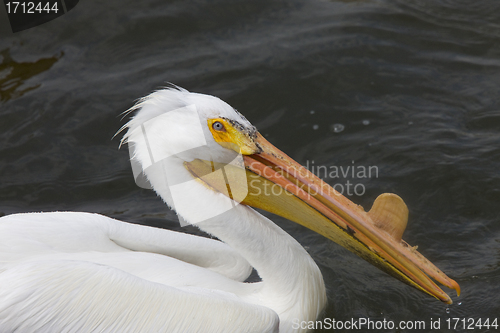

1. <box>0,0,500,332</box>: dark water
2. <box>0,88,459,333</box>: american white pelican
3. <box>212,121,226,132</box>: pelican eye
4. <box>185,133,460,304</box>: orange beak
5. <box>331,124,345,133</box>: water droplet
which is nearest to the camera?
<box>0,88,459,333</box>: american white pelican

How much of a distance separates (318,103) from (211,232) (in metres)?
2.40

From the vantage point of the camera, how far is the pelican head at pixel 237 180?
2.59m

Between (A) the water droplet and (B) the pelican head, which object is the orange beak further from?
(A) the water droplet

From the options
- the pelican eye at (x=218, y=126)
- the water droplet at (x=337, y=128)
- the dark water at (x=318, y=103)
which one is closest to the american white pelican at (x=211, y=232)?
Result: the pelican eye at (x=218, y=126)

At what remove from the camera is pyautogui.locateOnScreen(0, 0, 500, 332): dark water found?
12.2 ft

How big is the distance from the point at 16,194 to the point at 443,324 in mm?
3353

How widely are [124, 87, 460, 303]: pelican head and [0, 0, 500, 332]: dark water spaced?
753mm

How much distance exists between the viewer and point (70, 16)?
223 inches

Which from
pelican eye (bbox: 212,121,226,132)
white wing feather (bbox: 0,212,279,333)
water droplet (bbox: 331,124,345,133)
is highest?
pelican eye (bbox: 212,121,226,132)

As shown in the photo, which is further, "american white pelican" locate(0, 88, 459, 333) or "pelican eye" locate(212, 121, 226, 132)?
"pelican eye" locate(212, 121, 226, 132)

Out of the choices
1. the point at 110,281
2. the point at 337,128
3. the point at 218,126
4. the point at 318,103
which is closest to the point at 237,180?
the point at 218,126

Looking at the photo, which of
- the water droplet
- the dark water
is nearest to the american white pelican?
the dark water

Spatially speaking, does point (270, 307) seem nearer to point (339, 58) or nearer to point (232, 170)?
point (232, 170)

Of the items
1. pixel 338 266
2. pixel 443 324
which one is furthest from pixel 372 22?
Answer: pixel 443 324
